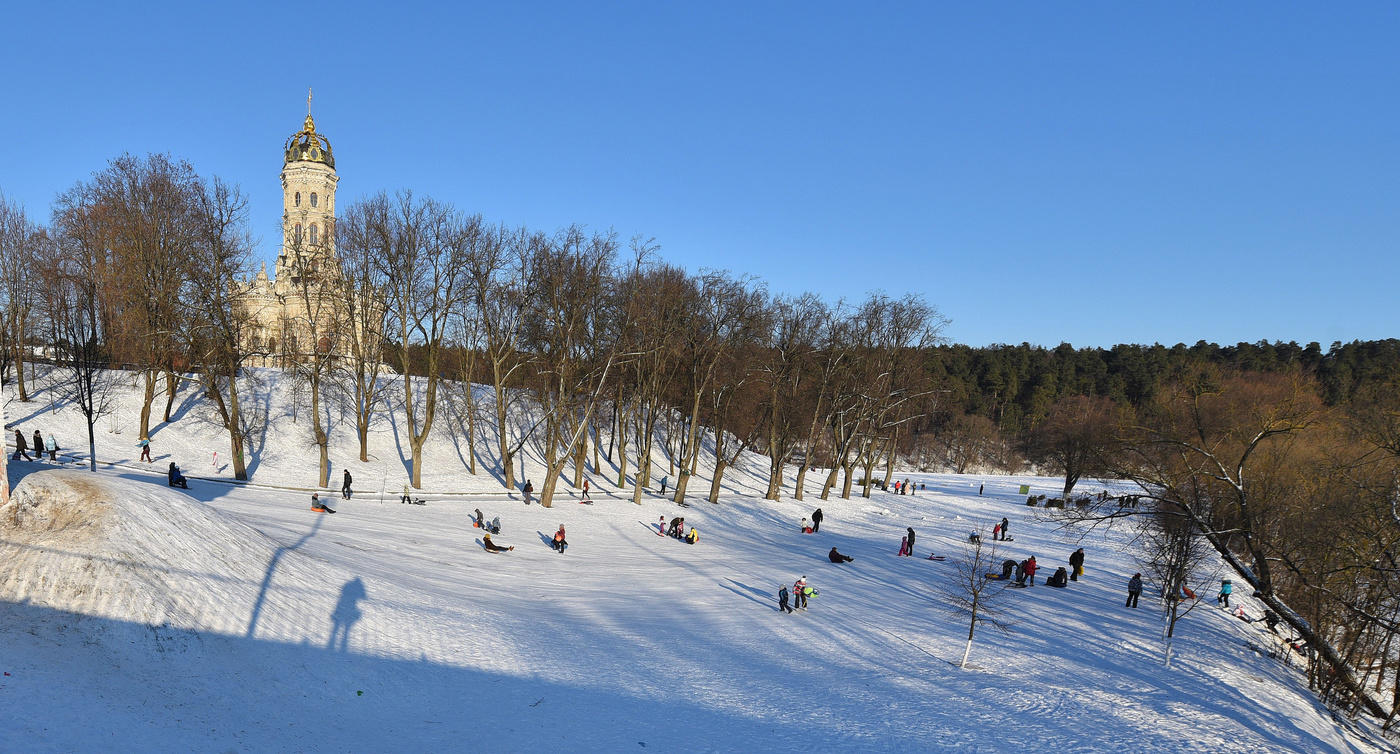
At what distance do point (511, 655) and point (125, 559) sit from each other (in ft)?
24.9

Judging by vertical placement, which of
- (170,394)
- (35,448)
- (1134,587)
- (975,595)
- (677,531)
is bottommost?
(677,531)

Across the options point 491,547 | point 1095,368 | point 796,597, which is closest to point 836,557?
point 796,597

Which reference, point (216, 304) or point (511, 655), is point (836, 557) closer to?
point (511, 655)

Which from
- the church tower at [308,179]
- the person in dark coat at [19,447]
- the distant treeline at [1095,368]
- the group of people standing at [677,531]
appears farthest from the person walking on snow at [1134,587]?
the church tower at [308,179]

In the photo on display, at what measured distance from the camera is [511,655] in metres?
15.0

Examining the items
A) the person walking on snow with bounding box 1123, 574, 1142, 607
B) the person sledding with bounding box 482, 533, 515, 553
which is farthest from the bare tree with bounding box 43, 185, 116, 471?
the person walking on snow with bounding box 1123, 574, 1142, 607

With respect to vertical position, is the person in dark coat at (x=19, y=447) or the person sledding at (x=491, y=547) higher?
the person in dark coat at (x=19, y=447)

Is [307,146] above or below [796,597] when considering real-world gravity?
above

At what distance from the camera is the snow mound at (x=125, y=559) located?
1198cm

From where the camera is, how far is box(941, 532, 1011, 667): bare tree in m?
17.4

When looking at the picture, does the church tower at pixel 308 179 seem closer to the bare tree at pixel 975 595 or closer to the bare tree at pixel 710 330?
the bare tree at pixel 710 330

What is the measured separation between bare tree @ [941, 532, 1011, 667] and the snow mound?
52.4ft

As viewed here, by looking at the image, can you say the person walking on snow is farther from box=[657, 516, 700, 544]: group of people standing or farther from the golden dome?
the golden dome

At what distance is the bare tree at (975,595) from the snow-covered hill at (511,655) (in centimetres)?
58
